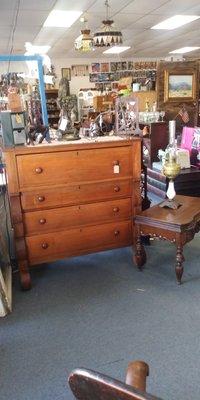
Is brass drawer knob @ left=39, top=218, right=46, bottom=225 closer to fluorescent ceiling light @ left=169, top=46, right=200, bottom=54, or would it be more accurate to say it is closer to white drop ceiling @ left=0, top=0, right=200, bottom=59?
white drop ceiling @ left=0, top=0, right=200, bottom=59

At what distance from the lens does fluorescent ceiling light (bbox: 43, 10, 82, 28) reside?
564cm

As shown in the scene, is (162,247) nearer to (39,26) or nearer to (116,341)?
(116,341)

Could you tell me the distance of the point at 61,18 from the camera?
19.6 feet

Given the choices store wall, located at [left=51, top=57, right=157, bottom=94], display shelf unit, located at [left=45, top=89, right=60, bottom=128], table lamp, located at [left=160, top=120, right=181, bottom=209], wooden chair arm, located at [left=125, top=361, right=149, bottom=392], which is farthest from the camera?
store wall, located at [left=51, top=57, right=157, bottom=94]

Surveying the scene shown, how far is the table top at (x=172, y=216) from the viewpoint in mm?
2257

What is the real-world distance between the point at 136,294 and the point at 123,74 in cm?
1017

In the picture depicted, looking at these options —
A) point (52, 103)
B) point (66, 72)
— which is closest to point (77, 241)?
point (52, 103)

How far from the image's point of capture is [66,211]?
2381 millimetres

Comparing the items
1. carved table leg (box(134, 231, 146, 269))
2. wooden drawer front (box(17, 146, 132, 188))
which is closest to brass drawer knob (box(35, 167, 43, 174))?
wooden drawer front (box(17, 146, 132, 188))

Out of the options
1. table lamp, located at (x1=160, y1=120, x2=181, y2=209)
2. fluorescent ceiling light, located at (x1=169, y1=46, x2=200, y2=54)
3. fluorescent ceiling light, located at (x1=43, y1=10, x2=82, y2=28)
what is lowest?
table lamp, located at (x1=160, y1=120, x2=181, y2=209)

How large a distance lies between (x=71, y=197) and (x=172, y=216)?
736 mm

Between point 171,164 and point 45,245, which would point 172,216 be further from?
point 45,245

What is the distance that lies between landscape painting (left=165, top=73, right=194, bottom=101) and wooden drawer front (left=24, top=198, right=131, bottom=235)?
2455 millimetres

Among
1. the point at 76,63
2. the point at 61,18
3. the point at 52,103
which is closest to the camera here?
the point at 61,18
